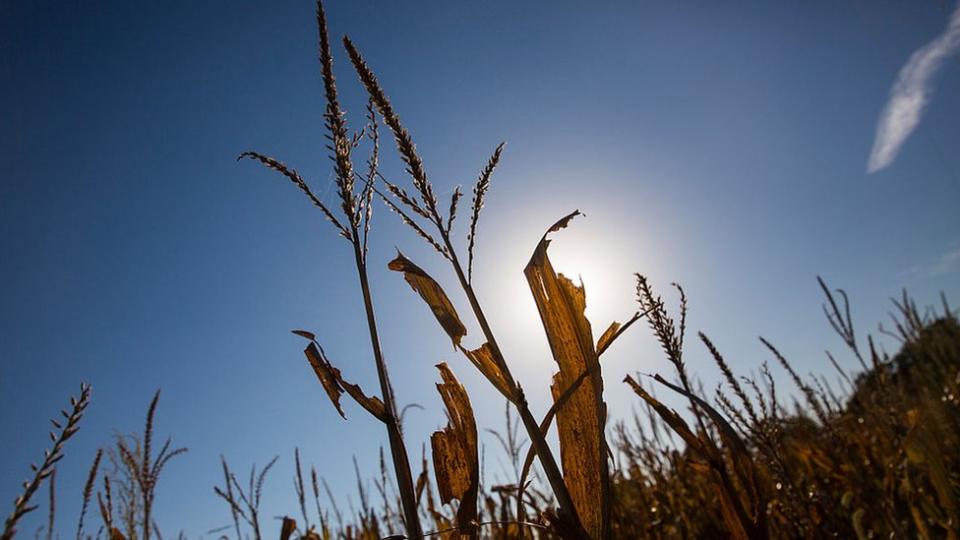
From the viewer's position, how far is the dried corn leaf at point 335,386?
1.06 meters

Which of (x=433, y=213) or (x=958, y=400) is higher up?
(x=433, y=213)

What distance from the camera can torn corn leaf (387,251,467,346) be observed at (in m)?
1.12

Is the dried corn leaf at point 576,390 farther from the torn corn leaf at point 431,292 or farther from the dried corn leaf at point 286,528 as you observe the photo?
the dried corn leaf at point 286,528

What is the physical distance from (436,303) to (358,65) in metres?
0.58

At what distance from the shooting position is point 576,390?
1.06 metres

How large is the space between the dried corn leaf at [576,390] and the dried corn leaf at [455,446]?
21cm

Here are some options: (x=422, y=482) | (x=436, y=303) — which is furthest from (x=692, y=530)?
(x=436, y=303)

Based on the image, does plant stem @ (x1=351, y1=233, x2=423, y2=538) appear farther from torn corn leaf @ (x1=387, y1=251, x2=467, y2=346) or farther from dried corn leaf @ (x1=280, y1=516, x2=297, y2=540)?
dried corn leaf @ (x1=280, y1=516, x2=297, y2=540)

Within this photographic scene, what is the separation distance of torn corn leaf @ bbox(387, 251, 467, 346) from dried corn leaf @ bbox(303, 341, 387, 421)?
0.76 ft

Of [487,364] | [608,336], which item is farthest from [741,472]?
[487,364]

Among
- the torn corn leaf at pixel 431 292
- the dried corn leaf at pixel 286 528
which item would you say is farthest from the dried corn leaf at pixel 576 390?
the dried corn leaf at pixel 286 528

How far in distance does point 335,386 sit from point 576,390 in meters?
0.57

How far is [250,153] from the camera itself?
116 cm

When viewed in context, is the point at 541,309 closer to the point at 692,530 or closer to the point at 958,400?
the point at 692,530
